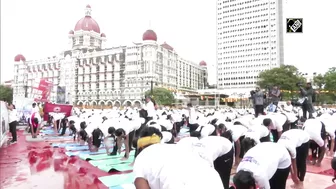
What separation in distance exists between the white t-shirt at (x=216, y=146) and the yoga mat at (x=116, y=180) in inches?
65.9

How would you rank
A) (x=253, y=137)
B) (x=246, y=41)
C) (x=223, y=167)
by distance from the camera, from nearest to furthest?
(x=223, y=167) < (x=253, y=137) < (x=246, y=41)

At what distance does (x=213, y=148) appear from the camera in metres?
3.54

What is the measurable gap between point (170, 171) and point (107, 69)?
2518 inches

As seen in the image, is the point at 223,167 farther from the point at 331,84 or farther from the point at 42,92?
the point at 331,84

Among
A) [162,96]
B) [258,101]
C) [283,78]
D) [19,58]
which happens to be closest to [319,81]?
[283,78]

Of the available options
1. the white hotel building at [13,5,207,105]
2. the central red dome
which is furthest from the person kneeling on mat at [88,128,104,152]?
the central red dome

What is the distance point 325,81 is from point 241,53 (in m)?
35.6

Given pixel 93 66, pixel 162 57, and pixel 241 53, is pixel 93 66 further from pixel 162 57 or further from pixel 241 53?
pixel 241 53

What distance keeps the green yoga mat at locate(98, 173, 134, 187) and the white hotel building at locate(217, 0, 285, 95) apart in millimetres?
67318

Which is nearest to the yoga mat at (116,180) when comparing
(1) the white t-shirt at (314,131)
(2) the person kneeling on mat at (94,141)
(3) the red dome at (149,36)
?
(2) the person kneeling on mat at (94,141)

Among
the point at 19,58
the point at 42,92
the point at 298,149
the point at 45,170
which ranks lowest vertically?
the point at 45,170

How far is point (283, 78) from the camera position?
4444 cm

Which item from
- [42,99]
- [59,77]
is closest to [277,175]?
[42,99]

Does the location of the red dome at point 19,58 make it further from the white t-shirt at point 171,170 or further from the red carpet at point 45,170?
the white t-shirt at point 171,170
